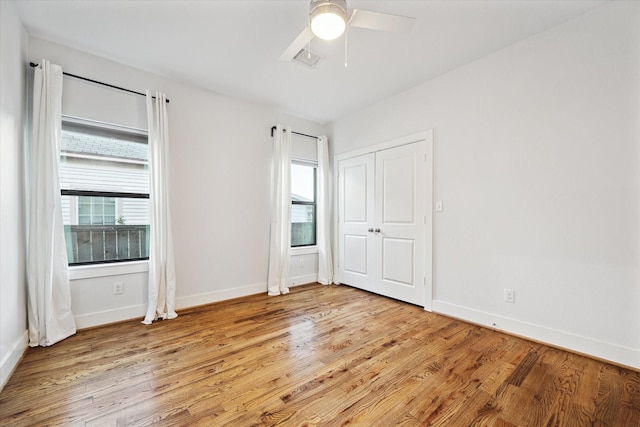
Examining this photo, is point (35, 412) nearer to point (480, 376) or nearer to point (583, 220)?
point (480, 376)

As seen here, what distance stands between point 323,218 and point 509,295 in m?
2.64

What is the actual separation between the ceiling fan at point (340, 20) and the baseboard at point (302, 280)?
3310 mm

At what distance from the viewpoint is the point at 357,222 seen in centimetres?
415

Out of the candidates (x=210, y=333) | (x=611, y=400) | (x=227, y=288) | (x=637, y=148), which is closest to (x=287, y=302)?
(x=227, y=288)

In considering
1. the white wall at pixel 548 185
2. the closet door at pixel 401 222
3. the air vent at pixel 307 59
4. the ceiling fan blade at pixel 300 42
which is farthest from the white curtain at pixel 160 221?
the white wall at pixel 548 185

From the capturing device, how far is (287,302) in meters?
3.50


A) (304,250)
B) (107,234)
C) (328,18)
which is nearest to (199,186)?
(107,234)

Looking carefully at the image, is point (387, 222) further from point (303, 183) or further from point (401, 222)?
point (303, 183)

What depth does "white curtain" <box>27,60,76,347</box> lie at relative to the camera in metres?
2.29

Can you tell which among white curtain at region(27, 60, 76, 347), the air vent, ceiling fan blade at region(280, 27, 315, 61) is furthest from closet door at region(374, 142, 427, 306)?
white curtain at region(27, 60, 76, 347)

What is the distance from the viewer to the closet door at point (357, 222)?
395 cm

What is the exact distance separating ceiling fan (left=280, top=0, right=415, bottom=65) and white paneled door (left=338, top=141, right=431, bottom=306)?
1706mm

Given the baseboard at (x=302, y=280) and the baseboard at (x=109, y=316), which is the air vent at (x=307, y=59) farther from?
the baseboard at (x=109, y=316)

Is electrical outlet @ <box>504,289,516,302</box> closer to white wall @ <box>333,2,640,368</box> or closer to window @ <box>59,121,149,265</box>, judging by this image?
white wall @ <box>333,2,640,368</box>
